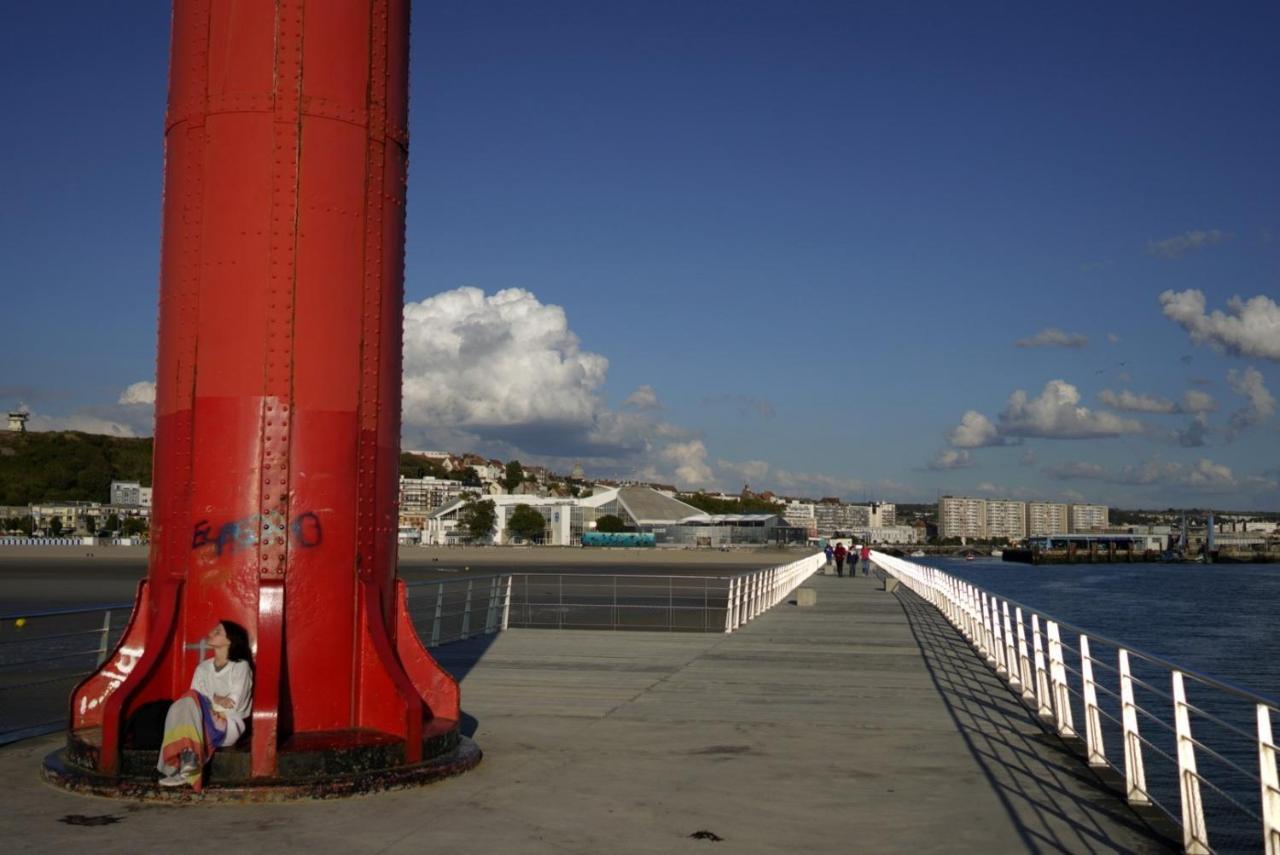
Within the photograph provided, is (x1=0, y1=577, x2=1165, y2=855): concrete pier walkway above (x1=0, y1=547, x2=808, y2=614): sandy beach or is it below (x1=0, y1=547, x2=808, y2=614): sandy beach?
above

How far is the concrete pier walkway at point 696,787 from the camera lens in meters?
6.36

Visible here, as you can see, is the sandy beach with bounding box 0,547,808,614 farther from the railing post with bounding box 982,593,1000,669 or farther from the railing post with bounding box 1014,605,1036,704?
the railing post with bounding box 1014,605,1036,704

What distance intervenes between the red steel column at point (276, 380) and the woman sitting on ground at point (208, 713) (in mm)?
225

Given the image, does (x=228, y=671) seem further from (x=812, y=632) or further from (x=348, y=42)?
(x=812, y=632)

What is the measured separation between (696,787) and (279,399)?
3.70 meters

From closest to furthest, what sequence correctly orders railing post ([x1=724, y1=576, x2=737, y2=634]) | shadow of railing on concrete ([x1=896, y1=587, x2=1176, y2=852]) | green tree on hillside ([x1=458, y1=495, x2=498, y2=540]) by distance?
shadow of railing on concrete ([x1=896, y1=587, x2=1176, y2=852])
railing post ([x1=724, y1=576, x2=737, y2=634])
green tree on hillside ([x1=458, y1=495, x2=498, y2=540])

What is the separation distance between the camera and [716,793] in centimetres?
761

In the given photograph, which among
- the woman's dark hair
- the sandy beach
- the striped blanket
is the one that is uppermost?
the woman's dark hair

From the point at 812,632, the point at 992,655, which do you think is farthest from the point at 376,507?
the point at 812,632

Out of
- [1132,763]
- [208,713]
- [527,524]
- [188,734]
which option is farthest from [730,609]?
[527,524]

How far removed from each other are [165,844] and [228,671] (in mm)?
1282

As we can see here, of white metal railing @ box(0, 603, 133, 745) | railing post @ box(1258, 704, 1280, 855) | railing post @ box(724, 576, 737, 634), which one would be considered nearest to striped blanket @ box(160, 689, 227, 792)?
white metal railing @ box(0, 603, 133, 745)

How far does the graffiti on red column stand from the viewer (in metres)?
7.62

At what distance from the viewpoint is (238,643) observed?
294 inches
